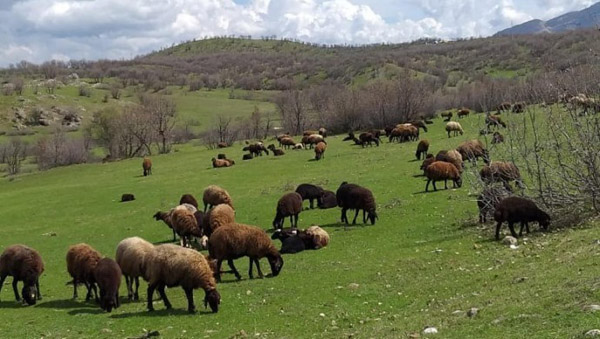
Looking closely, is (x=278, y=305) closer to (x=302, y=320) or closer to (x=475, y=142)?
(x=302, y=320)

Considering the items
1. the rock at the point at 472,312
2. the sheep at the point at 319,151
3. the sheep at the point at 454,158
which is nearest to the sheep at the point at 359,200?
the sheep at the point at 454,158

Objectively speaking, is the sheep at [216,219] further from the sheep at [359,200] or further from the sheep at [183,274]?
the sheep at [183,274]

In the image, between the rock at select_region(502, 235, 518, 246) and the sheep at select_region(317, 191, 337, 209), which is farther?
the sheep at select_region(317, 191, 337, 209)

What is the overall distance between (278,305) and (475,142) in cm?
2698

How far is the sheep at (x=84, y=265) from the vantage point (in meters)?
18.6

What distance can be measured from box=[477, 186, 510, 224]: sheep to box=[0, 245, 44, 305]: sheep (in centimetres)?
1569

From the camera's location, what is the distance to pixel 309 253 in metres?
22.4

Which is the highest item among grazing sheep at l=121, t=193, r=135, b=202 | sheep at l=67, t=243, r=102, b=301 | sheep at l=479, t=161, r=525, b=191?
sheep at l=479, t=161, r=525, b=191

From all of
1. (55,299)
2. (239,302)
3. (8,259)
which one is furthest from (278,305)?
(8,259)

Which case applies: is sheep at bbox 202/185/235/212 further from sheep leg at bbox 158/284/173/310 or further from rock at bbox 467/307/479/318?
rock at bbox 467/307/479/318

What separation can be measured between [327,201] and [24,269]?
16.3 m

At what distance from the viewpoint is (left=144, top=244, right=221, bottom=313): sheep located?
617 inches

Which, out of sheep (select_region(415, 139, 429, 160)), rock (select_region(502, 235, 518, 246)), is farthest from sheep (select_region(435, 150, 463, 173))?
rock (select_region(502, 235, 518, 246))

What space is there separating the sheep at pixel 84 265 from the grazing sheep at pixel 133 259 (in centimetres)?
88
